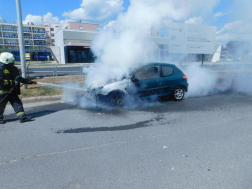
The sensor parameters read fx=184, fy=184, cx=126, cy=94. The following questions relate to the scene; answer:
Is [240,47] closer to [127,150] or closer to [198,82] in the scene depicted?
[198,82]

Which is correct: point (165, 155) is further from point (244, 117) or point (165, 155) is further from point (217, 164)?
point (244, 117)

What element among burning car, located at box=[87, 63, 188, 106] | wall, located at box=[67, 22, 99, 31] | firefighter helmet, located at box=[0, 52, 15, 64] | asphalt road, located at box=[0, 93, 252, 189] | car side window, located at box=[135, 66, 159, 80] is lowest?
asphalt road, located at box=[0, 93, 252, 189]

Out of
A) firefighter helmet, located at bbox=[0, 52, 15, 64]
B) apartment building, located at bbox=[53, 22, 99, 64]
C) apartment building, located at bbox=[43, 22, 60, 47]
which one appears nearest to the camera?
firefighter helmet, located at bbox=[0, 52, 15, 64]

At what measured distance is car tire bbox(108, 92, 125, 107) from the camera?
6003 millimetres

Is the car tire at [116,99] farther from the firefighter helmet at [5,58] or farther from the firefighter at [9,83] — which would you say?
the firefighter helmet at [5,58]

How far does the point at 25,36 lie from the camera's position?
72188 mm

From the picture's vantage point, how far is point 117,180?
2.62 metres

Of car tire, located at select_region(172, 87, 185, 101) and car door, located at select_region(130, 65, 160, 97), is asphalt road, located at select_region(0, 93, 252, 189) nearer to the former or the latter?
car door, located at select_region(130, 65, 160, 97)

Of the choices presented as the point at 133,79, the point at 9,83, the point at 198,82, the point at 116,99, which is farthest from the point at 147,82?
the point at 198,82

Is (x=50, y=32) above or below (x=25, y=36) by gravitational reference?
above

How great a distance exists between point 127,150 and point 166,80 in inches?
159

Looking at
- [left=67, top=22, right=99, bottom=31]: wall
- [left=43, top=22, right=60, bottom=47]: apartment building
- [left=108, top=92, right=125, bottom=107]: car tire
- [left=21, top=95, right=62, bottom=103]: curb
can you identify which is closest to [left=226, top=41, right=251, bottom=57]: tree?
[left=108, top=92, right=125, bottom=107]: car tire

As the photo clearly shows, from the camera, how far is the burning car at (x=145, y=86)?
19.6ft

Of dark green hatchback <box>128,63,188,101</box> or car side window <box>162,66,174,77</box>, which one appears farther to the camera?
car side window <box>162,66,174,77</box>
